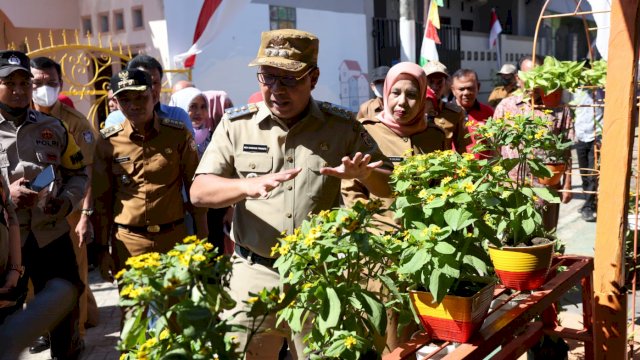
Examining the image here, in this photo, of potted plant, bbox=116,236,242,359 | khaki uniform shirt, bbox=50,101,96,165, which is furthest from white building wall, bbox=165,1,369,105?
potted plant, bbox=116,236,242,359

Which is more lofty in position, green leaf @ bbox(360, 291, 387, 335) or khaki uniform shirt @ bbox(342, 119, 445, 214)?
khaki uniform shirt @ bbox(342, 119, 445, 214)

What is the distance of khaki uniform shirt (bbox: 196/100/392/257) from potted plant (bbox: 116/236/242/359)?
3.81ft

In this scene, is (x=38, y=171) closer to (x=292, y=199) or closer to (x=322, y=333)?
(x=292, y=199)

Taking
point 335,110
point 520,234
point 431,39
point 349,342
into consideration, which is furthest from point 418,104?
point 431,39

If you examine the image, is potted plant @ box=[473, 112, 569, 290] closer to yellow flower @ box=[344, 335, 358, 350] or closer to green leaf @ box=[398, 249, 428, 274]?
green leaf @ box=[398, 249, 428, 274]

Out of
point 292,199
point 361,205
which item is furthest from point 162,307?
point 292,199

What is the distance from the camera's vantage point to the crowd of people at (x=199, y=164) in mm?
2732

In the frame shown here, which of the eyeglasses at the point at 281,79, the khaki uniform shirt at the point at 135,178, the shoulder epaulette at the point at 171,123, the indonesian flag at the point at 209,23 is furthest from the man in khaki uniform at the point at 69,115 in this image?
the indonesian flag at the point at 209,23

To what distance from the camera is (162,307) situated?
4.97 feet

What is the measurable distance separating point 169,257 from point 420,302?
3.28 feet

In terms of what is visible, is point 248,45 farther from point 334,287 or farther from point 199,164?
point 334,287

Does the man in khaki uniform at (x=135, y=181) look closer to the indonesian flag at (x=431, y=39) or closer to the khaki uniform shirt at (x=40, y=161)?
the khaki uniform shirt at (x=40, y=161)

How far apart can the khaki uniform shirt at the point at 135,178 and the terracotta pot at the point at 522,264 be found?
1862 mm

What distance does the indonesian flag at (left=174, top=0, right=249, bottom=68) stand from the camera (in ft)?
29.5
